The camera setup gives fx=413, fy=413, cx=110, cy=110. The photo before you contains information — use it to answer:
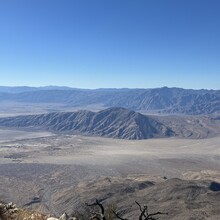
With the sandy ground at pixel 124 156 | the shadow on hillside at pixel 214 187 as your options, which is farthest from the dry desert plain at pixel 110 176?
the shadow on hillside at pixel 214 187

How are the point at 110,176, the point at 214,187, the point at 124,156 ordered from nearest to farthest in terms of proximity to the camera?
the point at 214,187, the point at 110,176, the point at 124,156

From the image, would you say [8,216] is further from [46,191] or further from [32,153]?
[32,153]

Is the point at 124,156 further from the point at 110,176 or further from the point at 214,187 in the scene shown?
the point at 214,187

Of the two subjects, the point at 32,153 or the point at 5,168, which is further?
the point at 32,153

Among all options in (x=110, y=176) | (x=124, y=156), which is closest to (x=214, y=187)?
(x=110, y=176)

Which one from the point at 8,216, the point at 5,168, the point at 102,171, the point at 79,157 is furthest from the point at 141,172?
the point at 8,216

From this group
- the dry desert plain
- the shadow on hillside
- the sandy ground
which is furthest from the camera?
the sandy ground

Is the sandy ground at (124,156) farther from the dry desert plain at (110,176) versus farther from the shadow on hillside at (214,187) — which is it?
the shadow on hillside at (214,187)

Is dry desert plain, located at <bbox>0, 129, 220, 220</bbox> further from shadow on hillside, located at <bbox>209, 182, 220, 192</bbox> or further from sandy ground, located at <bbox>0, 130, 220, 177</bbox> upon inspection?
shadow on hillside, located at <bbox>209, 182, 220, 192</bbox>

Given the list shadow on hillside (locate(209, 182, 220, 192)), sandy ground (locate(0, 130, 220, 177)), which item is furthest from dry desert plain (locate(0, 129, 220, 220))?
shadow on hillside (locate(209, 182, 220, 192))

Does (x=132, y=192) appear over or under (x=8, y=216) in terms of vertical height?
under

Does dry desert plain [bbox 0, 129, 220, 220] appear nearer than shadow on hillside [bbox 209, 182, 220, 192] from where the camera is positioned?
Yes
